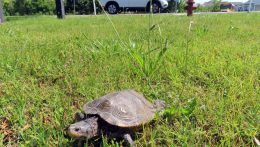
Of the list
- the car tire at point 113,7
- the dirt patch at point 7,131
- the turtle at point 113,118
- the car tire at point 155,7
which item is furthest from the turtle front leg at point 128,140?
the car tire at point 113,7

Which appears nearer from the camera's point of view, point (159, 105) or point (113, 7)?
point (159, 105)

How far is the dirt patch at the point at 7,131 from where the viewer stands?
1.85 m

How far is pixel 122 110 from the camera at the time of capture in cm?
173

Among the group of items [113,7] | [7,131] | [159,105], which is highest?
[113,7]

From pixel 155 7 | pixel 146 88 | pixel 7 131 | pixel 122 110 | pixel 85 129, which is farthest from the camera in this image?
pixel 155 7

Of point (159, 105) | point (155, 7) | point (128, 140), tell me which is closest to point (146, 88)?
point (159, 105)

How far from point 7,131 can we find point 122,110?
0.89 meters

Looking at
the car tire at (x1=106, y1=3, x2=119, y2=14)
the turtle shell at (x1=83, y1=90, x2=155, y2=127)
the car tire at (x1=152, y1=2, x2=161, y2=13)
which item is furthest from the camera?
the car tire at (x1=106, y1=3, x2=119, y2=14)

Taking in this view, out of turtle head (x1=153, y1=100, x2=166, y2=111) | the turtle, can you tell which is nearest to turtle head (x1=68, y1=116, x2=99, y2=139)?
the turtle

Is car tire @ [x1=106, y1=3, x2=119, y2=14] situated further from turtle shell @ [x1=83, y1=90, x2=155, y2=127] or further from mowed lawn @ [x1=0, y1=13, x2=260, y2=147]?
turtle shell @ [x1=83, y1=90, x2=155, y2=127]

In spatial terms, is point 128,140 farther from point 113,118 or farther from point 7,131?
point 7,131

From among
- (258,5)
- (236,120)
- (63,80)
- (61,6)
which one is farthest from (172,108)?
(258,5)

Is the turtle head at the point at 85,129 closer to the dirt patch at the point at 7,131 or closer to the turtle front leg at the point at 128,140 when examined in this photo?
the turtle front leg at the point at 128,140

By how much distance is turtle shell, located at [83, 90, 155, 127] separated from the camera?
1.68 metres
